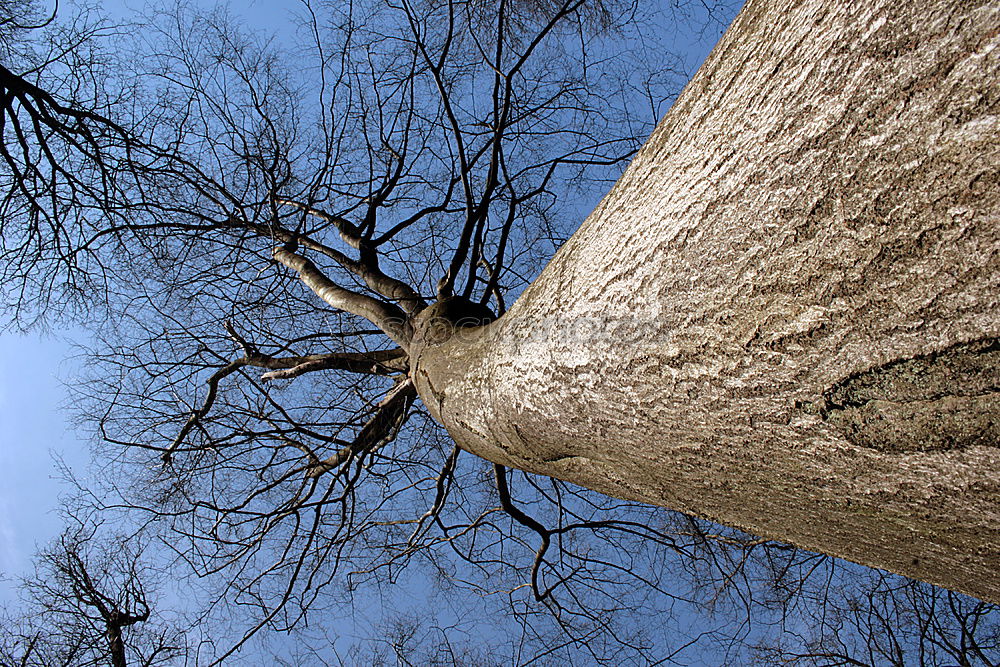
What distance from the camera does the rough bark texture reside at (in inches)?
22.8

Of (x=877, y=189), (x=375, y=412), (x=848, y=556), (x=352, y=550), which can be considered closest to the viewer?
(x=877, y=189)

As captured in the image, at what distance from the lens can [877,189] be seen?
62 cm

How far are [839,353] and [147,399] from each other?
3765mm

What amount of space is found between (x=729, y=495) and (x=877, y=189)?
0.56 m

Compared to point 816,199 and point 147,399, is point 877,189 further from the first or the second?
point 147,399

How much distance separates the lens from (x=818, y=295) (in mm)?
689

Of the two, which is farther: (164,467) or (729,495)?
(164,467)

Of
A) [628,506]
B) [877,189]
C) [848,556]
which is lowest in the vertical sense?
[848,556]

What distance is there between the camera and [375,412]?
3.31 metres

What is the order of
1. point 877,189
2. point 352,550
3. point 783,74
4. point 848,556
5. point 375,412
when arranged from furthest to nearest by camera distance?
point 352,550 → point 375,412 → point 848,556 → point 783,74 → point 877,189

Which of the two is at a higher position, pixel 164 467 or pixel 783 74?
pixel 164 467

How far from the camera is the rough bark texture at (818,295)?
58 cm

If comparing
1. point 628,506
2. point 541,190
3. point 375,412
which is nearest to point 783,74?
point 375,412

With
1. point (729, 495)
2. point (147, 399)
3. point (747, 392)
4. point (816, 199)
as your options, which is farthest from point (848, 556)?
point (147, 399)
